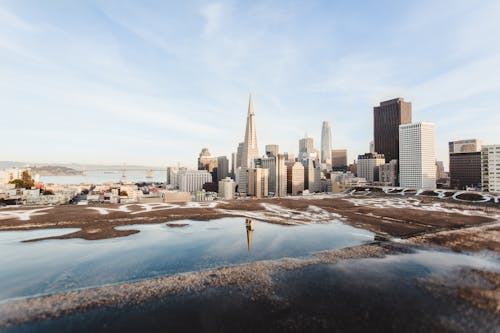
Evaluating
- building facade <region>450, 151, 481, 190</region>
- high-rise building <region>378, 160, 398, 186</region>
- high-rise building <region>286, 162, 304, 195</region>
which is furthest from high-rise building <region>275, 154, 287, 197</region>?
building facade <region>450, 151, 481, 190</region>

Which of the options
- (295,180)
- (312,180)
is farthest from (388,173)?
(295,180)

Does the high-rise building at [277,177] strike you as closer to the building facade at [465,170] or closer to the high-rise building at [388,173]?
the high-rise building at [388,173]

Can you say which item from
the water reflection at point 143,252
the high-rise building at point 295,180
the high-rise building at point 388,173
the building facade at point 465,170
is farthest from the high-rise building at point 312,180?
the water reflection at point 143,252

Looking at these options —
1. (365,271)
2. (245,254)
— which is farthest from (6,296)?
(365,271)

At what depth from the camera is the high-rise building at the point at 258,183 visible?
16112cm

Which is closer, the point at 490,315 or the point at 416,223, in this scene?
the point at 490,315

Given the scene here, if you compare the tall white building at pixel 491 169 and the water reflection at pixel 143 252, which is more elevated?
the tall white building at pixel 491 169

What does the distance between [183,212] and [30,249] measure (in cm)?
2116

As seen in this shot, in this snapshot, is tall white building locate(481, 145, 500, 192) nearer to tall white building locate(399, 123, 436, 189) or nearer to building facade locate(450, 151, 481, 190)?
tall white building locate(399, 123, 436, 189)

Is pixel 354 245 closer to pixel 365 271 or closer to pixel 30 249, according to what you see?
pixel 365 271

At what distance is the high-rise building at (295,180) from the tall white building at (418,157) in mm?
62364

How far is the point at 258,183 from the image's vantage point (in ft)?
527

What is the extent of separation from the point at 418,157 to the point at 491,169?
59.4 metres

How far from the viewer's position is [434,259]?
19.8 meters
